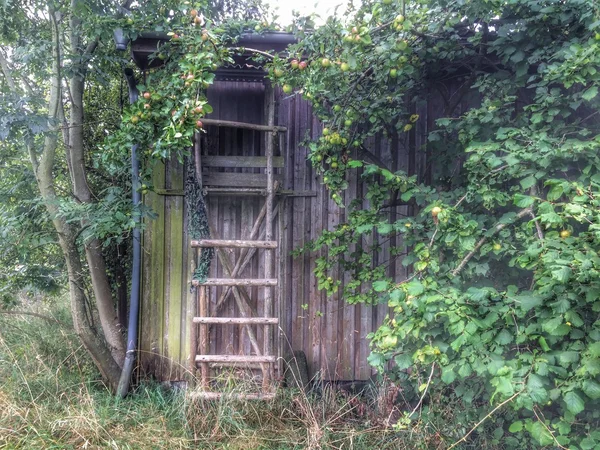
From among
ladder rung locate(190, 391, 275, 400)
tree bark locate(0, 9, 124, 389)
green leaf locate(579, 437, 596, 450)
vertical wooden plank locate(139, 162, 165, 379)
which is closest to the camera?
green leaf locate(579, 437, 596, 450)

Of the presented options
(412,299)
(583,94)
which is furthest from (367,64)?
(412,299)

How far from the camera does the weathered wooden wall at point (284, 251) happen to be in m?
4.15

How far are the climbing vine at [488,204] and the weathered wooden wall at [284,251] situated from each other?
0.47 metres

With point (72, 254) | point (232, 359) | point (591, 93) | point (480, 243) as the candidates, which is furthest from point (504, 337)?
point (72, 254)

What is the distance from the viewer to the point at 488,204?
8.96 feet

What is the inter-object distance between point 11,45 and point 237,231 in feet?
8.89

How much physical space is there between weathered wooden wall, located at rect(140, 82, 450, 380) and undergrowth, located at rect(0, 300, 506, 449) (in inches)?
16.5

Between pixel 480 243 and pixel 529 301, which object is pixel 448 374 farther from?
pixel 480 243

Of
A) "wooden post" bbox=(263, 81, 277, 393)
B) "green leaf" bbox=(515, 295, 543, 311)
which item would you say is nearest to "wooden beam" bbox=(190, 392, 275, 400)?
"wooden post" bbox=(263, 81, 277, 393)

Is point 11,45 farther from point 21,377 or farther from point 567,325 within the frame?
point 567,325

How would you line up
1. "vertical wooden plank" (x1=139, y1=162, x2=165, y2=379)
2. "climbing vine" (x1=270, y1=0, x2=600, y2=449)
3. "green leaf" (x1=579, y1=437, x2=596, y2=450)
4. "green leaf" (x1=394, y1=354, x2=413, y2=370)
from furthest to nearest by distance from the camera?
"vertical wooden plank" (x1=139, y1=162, x2=165, y2=379), "green leaf" (x1=394, y1=354, x2=413, y2=370), "green leaf" (x1=579, y1=437, x2=596, y2=450), "climbing vine" (x1=270, y1=0, x2=600, y2=449)

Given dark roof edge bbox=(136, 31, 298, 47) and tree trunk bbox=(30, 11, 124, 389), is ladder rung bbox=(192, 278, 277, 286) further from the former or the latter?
dark roof edge bbox=(136, 31, 298, 47)

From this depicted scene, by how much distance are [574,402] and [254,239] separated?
9.03 ft

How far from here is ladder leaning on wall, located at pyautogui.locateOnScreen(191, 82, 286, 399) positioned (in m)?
3.61
